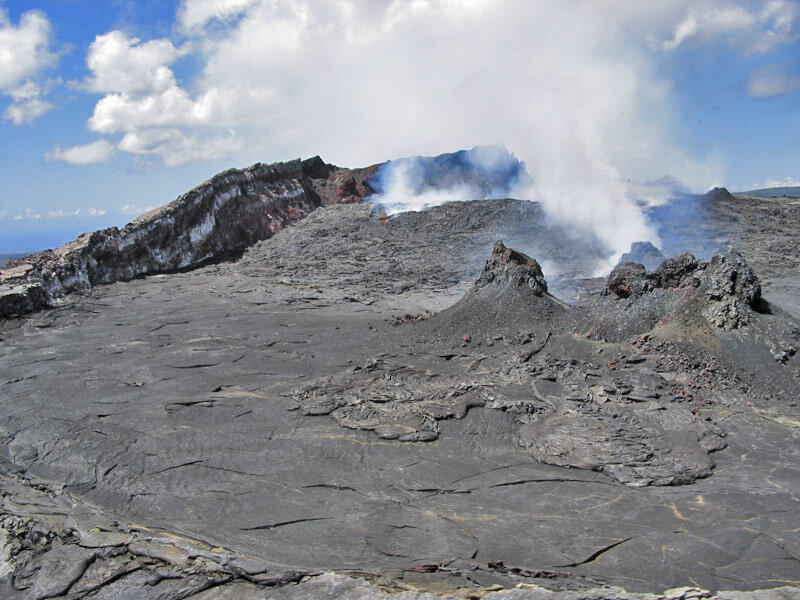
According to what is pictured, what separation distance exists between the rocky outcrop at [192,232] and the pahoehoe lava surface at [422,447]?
3.59 m

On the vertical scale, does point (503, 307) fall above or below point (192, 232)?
below

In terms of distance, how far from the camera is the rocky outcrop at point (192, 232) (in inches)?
705

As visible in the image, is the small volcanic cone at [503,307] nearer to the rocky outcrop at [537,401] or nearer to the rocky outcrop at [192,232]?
the rocky outcrop at [537,401]

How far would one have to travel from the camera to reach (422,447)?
759 cm

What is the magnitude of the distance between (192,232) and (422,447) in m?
20.4

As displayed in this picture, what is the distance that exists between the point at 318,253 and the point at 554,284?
10.4m

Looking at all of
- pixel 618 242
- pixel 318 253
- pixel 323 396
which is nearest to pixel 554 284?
pixel 618 242

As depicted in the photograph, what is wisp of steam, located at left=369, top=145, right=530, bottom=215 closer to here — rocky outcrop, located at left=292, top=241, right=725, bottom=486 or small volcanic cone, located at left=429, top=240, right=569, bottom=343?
small volcanic cone, located at left=429, top=240, right=569, bottom=343

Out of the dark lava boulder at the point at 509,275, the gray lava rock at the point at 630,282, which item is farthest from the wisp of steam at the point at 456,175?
the gray lava rock at the point at 630,282

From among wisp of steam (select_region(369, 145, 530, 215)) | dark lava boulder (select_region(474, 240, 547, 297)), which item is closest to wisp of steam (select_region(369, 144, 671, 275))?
wisp of steam (select_region(369, 145, 530, 215))

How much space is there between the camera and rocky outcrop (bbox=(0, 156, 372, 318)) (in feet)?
58.7

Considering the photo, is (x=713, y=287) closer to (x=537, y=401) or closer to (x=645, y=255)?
(x=537, y=401)

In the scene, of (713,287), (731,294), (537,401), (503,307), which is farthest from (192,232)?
(731,294)

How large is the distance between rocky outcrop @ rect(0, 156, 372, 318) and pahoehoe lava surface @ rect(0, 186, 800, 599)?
359 cm
